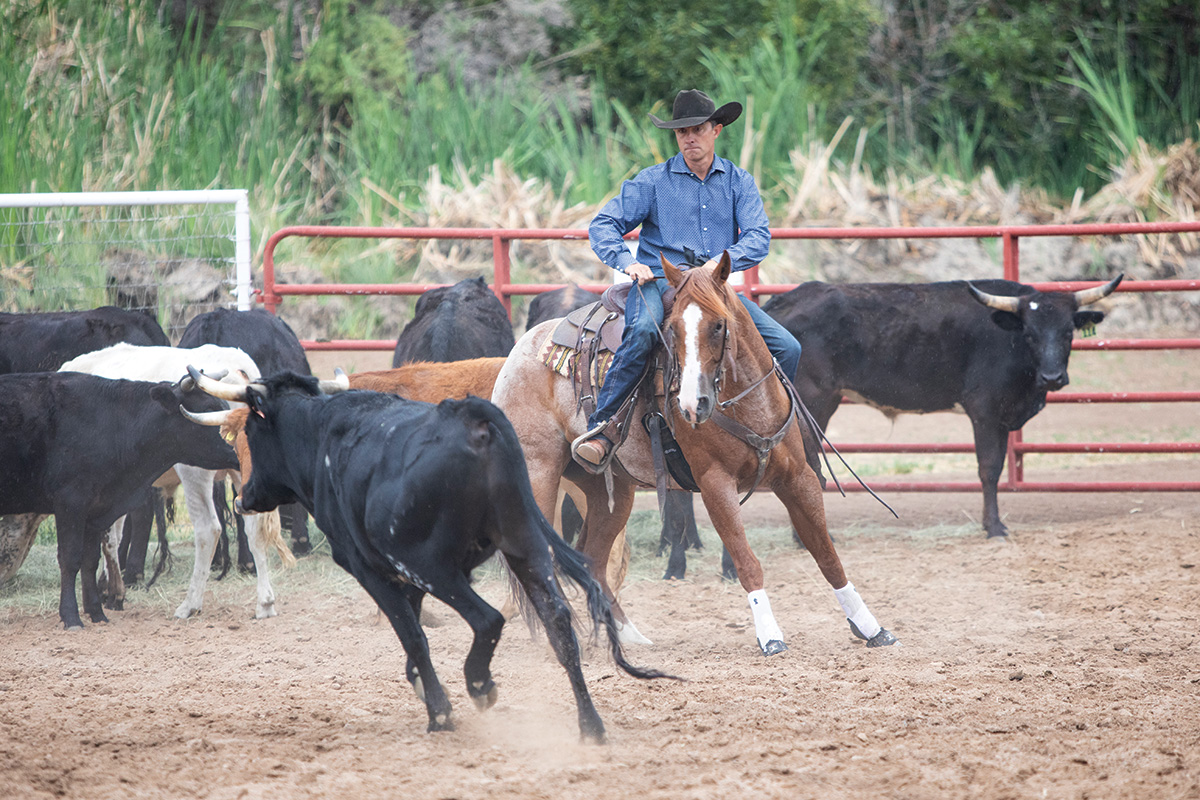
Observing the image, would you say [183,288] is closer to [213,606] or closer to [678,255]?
[213,606]

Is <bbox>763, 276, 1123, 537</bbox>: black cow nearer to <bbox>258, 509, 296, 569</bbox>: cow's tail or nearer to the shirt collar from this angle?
the shirt collar

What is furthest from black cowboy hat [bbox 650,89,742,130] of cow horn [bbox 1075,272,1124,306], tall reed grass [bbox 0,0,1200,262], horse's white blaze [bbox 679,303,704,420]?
tall reed grass [bbox 0,0,1200,262]

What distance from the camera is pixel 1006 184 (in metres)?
16.3

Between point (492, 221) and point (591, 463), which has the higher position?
point (492, 221)

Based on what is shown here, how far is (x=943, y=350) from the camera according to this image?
7676mm

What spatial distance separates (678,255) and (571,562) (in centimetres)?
194

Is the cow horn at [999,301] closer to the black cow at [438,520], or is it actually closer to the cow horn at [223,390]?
the black cow at [438,520]

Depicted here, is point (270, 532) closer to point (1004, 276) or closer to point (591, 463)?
point (591, 463)

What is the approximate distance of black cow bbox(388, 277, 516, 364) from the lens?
7277 millimetres

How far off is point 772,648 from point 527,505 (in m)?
1.63

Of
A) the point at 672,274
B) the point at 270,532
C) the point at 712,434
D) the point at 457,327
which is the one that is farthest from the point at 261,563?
the point at 672,274

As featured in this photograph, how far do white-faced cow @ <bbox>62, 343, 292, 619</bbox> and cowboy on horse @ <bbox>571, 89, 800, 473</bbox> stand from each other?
6.76 ft

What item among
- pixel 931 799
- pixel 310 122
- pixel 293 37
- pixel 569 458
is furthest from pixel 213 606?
pixel 293 37

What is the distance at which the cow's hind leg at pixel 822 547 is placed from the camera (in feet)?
17.0
